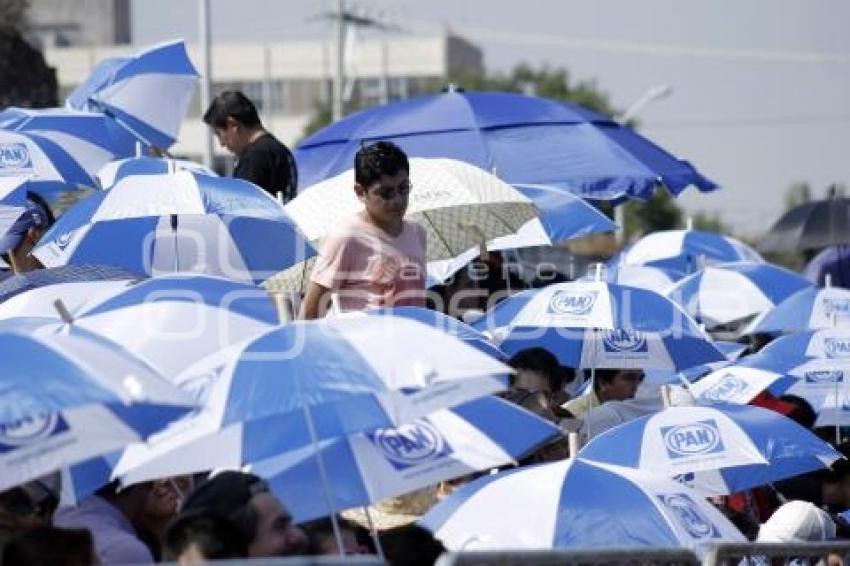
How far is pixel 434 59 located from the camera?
373 ft

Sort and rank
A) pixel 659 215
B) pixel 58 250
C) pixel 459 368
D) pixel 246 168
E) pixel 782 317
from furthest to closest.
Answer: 1. pixel 659 215
2. pixel 782 317
3. pixel 246 168
4. pixel 58 250
5. pixel 459 368

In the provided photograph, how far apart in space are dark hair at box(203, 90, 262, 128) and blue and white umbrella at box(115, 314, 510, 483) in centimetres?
551

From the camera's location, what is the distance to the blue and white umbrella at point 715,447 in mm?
10609

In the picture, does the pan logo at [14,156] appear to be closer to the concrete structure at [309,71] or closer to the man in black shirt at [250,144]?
the man in black shirt at [250,144]

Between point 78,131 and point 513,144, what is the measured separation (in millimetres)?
2942

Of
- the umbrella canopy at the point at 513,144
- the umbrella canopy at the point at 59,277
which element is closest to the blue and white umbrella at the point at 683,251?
the umbrella canopy at the point at 513,144

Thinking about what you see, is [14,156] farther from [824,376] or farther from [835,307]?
[835,307]

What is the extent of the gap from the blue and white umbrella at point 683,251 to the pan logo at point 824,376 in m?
6.80

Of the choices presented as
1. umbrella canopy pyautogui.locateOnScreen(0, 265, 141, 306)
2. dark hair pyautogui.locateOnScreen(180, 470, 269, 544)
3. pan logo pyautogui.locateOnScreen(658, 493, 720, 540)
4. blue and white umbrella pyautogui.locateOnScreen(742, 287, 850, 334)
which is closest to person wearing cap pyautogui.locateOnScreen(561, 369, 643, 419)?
umbrella canopy pyautogui.locateOnScreen(0, 265, 141, 306)

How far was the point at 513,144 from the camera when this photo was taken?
15.9m

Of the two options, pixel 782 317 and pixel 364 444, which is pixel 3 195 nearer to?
pixel 364 444

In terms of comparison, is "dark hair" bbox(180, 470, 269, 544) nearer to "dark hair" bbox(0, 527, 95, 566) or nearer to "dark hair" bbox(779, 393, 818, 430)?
"dark hair" bbox(0, 527, 95, 566)

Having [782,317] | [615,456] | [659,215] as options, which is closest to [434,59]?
[659,215]

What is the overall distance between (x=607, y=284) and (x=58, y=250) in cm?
282
